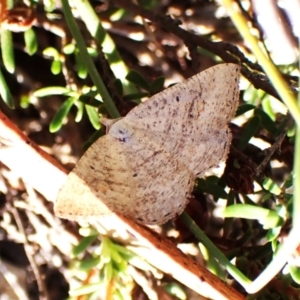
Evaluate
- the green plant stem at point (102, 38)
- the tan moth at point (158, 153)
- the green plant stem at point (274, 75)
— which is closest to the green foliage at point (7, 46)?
the green plant stem at point (102, 38)

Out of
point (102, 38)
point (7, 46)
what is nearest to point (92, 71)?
point (102, 38)

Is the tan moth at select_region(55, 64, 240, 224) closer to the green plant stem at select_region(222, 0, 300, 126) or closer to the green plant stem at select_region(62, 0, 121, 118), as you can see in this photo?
the green plant stem at select_region(62, 0, 121, 118)

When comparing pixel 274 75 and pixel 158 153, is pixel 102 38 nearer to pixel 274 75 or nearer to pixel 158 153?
pixel 158 153

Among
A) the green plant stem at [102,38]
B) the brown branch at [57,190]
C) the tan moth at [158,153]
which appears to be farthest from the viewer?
the green plant stem at [102,38]

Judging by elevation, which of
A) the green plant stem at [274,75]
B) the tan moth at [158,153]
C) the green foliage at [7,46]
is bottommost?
the tan moth at [158,153]

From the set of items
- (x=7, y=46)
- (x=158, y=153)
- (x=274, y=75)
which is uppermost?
(x=7, y=46)

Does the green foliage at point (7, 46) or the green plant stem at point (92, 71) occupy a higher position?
the green foliage at point (7, 46)

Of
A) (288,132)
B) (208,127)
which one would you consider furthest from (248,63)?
(208,127)

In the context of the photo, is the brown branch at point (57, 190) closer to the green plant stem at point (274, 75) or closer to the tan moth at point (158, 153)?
the tan moth at point (158, 153)
